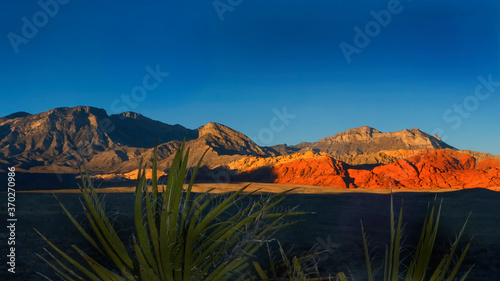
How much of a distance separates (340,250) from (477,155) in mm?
58649

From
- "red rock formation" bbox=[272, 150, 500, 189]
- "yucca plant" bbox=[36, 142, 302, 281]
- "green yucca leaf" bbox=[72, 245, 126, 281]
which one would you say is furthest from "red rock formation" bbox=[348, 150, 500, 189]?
"green yucca leaf" bbox=[72, 245, 126, 281]

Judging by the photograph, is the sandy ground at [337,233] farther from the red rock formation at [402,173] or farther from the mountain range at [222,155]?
the red rock formation at [402,173]

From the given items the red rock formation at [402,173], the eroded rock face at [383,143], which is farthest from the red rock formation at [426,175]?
the eroded rock face at [383,143]

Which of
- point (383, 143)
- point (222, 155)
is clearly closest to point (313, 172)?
point (222, 155)

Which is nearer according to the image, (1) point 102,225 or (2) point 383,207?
(1) point 102,225

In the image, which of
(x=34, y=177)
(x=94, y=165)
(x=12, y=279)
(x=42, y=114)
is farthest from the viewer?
(x=42, y=114)

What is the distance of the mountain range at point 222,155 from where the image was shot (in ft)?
138

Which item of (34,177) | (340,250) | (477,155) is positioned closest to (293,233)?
(340,250)

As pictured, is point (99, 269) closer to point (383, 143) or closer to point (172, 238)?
point (172, 238)

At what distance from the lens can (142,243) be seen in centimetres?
144

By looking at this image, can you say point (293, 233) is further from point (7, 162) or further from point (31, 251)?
point (7, 162)

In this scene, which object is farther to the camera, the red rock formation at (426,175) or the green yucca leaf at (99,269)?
the red rock formation at (426,175)

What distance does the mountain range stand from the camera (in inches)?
1652

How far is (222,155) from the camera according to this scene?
212 ft
